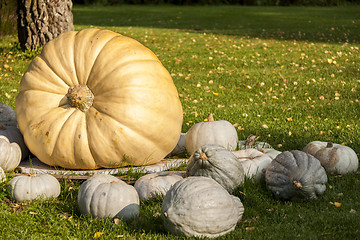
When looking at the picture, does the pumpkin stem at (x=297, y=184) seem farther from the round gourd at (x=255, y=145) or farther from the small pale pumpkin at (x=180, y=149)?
the small pale pumpkin at (x=180, y=149)

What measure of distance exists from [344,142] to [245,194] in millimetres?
2199

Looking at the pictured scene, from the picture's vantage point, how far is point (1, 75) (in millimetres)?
8906

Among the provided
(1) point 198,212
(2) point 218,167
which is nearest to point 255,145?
(2) point 218,167

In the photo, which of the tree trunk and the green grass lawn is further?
the tree trunk

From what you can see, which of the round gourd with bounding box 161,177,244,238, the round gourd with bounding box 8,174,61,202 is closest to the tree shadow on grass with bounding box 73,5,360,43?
the round gourd with bounding box 161,177,244,238

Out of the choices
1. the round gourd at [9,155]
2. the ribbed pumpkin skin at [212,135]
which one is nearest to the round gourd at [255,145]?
the ribbed pumpkin skin at [212,135]

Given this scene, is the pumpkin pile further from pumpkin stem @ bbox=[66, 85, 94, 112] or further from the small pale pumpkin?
the small pale pumpkin

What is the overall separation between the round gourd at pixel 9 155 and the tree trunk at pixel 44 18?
17.5ft

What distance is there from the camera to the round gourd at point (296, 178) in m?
3.85

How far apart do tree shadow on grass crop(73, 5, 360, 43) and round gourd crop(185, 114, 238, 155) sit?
10.5 m

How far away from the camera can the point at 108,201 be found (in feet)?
11.7

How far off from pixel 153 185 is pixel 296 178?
3.84 feet

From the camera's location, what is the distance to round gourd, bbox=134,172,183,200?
390 cm


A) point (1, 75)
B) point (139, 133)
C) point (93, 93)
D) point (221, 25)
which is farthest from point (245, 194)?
point (221, 25)
